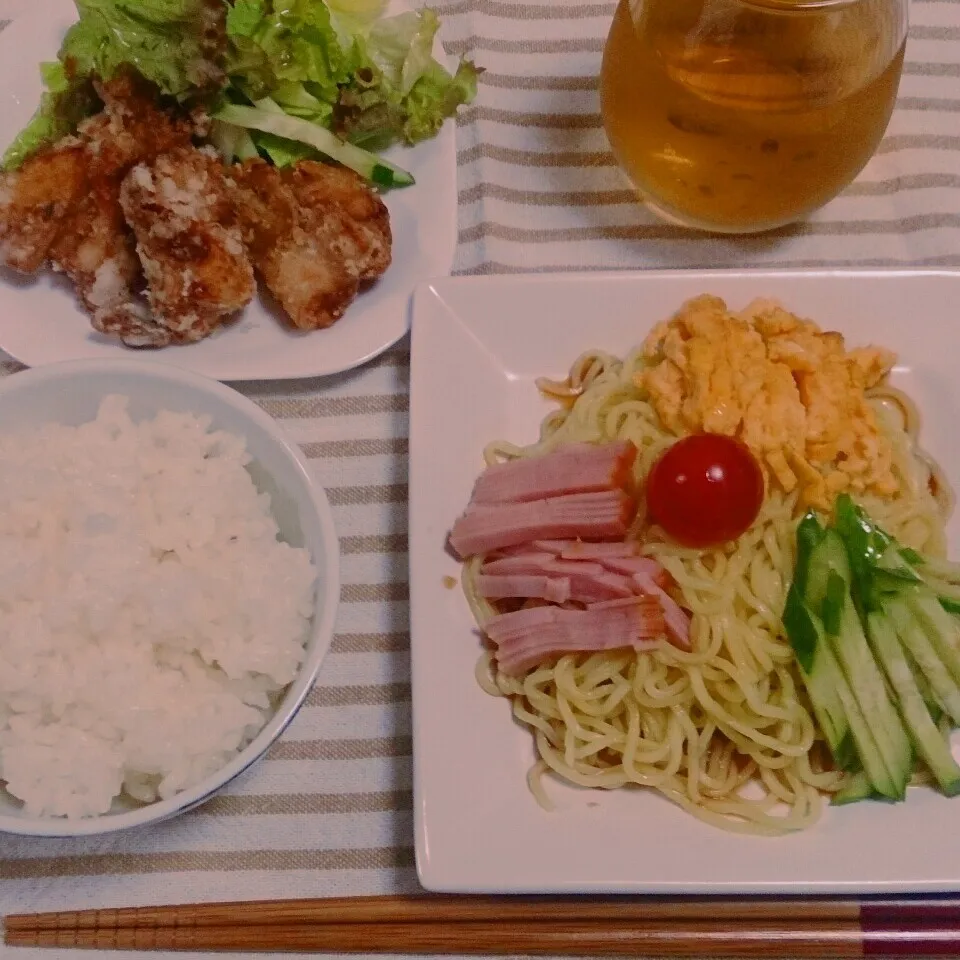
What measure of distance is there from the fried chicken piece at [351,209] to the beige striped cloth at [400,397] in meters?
0.21

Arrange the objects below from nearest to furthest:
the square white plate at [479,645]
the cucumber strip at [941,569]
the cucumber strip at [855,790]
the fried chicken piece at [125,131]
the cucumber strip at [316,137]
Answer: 1. the square white plate at [479,645]
2. the cucumber strip at [855,790]
3. the cucumber strip at [941,569]
4. the fried chicken piece at [125,131]
5. the cucumber strip at [316,137]

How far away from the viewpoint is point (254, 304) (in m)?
2.11

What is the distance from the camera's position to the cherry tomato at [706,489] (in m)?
1.71

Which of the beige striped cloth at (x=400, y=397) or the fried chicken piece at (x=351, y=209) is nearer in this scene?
the beige striped cloth at (x=400, y=397)

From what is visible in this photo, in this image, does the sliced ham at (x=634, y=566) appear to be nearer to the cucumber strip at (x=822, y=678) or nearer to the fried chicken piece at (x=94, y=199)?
the cucumber strip at (x=822, y=678)

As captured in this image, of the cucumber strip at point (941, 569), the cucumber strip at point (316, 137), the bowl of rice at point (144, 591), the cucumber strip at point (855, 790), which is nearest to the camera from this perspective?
the bowl of rice at point (144, 591)

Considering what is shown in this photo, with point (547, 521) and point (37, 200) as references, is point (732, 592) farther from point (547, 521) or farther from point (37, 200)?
point (37, 200)

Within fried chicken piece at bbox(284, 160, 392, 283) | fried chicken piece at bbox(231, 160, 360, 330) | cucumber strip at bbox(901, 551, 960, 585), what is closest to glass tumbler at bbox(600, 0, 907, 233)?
fried chicken piece at bbox(284, 160, 392, 283)

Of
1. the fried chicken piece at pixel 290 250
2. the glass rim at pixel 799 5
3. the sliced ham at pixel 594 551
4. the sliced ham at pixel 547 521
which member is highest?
the glass rim at pixel 799 5

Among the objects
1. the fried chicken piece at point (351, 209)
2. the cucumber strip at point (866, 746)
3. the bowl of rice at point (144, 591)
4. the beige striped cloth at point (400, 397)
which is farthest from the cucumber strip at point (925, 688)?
the fried chicken piece at point (351, 209)

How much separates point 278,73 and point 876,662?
68.4 inches

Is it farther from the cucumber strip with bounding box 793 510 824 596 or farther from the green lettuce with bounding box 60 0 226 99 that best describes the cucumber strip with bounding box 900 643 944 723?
the green lettuce with bounding box 60 0 226 99

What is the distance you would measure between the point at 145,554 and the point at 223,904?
2.08ft

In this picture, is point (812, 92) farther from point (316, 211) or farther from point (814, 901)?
point (814, 901)
